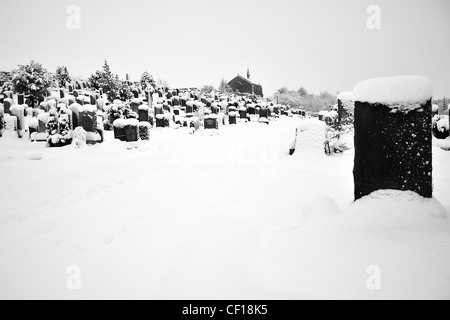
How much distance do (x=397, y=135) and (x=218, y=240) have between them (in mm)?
2112

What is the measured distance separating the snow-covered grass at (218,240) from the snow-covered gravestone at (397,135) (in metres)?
0.18

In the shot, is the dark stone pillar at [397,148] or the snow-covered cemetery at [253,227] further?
the dark stone pillar at [397,148]

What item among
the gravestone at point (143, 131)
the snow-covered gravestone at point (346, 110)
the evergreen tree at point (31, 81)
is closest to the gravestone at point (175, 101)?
the evergreen tree at point (31, 81)

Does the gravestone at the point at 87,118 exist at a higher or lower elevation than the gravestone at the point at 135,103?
lower

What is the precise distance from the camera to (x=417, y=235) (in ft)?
7.22

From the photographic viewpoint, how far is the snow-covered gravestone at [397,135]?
2.66m

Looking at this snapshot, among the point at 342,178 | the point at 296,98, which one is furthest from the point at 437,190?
the point at 296,98

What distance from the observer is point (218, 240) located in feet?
8.35

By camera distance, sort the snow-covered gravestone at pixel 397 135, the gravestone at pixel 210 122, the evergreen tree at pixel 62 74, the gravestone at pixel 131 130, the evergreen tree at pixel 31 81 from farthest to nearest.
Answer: the evergreen tree at pixel 62 74
the evergreen tree at pixel 31 81
the gravestone at pixel 210 122
the gravestone at pixel 131 130
the snow-covered gravestone at pixel 397 135

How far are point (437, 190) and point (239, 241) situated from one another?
3.69 meters

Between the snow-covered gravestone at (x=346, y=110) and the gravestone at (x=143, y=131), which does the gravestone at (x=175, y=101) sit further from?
the snow-covered gravestone at (x=346, y=110)

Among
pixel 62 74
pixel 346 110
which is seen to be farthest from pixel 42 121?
pixel 62 74

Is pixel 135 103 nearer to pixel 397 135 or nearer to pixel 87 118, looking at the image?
pixel 87 118

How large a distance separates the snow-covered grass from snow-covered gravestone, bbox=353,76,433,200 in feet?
0.60
